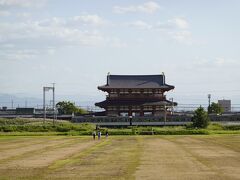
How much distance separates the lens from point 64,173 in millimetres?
25312

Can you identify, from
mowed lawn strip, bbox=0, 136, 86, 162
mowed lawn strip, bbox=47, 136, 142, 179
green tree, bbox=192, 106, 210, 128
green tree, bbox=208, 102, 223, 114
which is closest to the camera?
mowed lawn strip, bbox=47, 136, 142, 179

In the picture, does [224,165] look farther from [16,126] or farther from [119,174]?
[16,126]

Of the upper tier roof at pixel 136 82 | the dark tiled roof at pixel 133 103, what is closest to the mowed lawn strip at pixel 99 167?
the dark tiled roof at pixel 133 103

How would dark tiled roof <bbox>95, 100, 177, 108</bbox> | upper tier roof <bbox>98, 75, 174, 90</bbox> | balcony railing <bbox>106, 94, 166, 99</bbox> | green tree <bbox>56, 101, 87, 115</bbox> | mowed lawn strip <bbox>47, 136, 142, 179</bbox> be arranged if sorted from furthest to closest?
green tree <bbox>56, 101, 87, 115</bbox>, upper tier roof <bbox>98, 75, 174, 90</bbox>, balcony railing <bbox>106, 94, 166, 99</bbox>, dark tiled roof <bbox>95, 100, 177, 108</bbox>, mowed lawn strip <bbox>47, 136, 142, 179</bbox>

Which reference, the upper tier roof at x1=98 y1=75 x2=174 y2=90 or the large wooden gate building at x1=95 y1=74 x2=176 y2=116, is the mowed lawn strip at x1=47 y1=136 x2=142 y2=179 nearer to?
the large wooden gate building at x1=95 y1=74 x2=176 y2=116

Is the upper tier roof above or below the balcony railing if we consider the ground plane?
above

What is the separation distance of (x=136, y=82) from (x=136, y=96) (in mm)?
5193

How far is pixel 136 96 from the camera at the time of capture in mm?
108250

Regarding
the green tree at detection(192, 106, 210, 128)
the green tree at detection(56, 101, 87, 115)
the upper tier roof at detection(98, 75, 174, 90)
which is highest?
the upper tier roof at detection(98, 75, 174, 90)

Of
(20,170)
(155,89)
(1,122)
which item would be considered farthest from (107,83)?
(20,170)

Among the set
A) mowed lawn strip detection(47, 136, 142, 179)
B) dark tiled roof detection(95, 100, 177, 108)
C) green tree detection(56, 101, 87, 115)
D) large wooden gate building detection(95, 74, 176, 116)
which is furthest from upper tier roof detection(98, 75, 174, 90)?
mowed lawn strip detection(47, 136, 142, 179)

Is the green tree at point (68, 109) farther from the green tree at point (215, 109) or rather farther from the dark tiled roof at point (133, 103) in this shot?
the green tree at point (215, 109)

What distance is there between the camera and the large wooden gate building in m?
106

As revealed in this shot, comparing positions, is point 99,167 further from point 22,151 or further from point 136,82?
point 136,82
